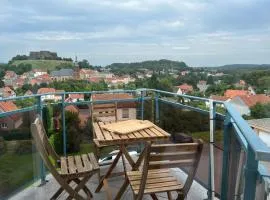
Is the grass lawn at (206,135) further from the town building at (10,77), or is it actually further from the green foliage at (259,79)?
the town building at (10,77)

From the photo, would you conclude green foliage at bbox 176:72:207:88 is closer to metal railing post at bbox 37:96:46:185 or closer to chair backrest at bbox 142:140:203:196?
metal railing post at bbox 37:96:46:185

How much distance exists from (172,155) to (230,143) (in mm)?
498

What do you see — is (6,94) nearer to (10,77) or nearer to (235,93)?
(235,93)

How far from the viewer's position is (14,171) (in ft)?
12.1

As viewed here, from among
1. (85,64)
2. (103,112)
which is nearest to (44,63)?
(85,64)

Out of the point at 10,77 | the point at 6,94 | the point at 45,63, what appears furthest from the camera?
the point at 45,63

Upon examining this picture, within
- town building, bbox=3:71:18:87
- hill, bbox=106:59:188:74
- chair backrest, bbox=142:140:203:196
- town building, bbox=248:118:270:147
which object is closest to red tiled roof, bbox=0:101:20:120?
chair backrest, bbox=142:140:203:196

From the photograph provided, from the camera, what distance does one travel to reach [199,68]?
26.5 ft

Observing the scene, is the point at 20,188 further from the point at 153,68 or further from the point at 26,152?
the point at 153,68

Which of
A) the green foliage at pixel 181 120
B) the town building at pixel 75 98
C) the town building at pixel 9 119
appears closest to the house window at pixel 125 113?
the green foliage at pixel 181 120

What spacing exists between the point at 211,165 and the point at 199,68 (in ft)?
16.5

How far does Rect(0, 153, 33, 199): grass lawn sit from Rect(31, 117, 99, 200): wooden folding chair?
36cm

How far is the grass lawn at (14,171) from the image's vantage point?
3.46 metres

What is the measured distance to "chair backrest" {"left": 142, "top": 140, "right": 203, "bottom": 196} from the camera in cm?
248
